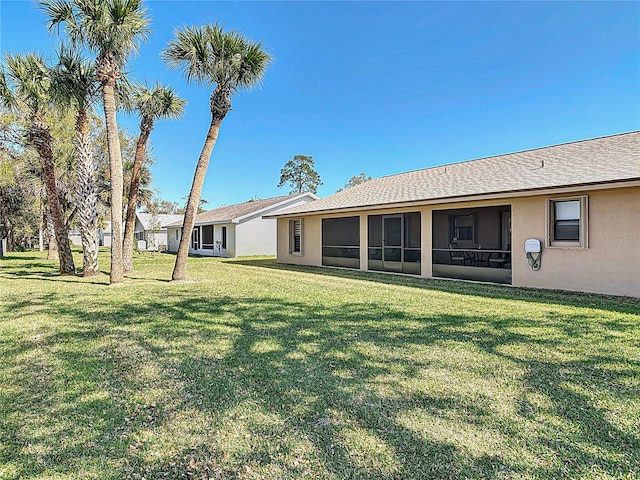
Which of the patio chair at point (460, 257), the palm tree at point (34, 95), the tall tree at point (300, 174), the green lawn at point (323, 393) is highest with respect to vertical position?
the tall tree at point (300, 174)

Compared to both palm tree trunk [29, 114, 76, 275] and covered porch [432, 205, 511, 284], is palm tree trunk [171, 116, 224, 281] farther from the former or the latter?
covered porch [432, 205, 511, 284]

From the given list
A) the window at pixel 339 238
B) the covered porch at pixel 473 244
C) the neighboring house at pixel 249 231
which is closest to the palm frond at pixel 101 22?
the window at pixel 339 238

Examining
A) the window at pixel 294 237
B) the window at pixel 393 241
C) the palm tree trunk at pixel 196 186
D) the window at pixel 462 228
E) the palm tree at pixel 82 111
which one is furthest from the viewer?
the window at pixel 294 237

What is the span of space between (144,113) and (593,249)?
15211 mm

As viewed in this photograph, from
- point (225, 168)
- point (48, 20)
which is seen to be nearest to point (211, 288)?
point (48, 20)

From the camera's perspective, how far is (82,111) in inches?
474

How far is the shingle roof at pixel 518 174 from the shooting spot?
8.76 meters

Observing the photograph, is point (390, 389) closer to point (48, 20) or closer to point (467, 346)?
point (467, 346)

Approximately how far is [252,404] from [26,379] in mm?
2562

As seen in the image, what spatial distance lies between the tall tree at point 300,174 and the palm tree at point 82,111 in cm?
4380

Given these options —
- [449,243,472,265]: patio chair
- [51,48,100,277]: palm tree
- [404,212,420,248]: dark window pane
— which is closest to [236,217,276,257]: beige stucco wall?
[51,48,100,277]: palm tree

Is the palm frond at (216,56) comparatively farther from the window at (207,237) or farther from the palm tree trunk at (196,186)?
the window at (207,237)

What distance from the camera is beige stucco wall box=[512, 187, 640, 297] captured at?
7.91 m

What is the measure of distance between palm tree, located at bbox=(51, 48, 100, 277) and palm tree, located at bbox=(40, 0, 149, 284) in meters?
1.64
